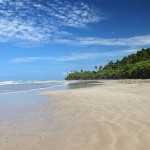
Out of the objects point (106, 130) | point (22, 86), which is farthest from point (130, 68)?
point (106, 130)

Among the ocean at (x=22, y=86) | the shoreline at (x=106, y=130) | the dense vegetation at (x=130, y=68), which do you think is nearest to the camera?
the shoreline at (x=106, y=130)

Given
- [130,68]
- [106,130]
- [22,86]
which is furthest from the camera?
[130,68]

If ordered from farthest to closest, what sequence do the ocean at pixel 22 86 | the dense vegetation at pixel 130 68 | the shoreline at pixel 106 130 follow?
1. the dense vegetation at pixel 130 68
2. the ocean at pixel 22 86
3. the shoreline at pixel 106 130

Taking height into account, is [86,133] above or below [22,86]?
below

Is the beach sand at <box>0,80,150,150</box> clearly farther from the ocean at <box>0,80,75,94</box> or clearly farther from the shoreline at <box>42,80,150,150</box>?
the ocean at <box>0,80,75,94</box>

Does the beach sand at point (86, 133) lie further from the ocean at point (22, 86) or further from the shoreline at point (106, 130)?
the ocean at point (22, 86)

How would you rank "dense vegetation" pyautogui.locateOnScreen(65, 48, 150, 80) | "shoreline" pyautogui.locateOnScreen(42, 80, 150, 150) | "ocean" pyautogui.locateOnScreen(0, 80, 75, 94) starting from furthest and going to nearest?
"dense vegetation" pyautogui.locateOnScreen(65, 48, 150, 80), "ocean" pyautogui.locateOnScreen(0, 80, 75, 94), "shoreline" pyautogui.locateOnScreen(42, 80, 150, 150)

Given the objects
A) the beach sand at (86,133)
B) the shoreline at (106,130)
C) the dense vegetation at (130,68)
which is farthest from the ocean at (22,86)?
the dense vegetation at (130,68)

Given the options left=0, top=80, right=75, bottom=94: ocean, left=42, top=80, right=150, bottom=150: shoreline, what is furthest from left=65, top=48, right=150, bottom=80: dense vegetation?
left=42, top=80, right=150, bottom=150: shoreline

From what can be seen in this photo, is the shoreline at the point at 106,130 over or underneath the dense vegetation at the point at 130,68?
underneath

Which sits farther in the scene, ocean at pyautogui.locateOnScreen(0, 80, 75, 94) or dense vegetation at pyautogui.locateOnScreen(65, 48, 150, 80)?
dense vegetation at pyautogui.locateOnScreen(65, 48, 150, 80)

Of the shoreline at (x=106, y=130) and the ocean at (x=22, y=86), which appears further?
the ocean at (x=22, y=86)

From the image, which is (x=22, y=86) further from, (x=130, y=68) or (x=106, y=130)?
(x=130, y=68)

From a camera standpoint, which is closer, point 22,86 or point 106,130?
point 106,130
